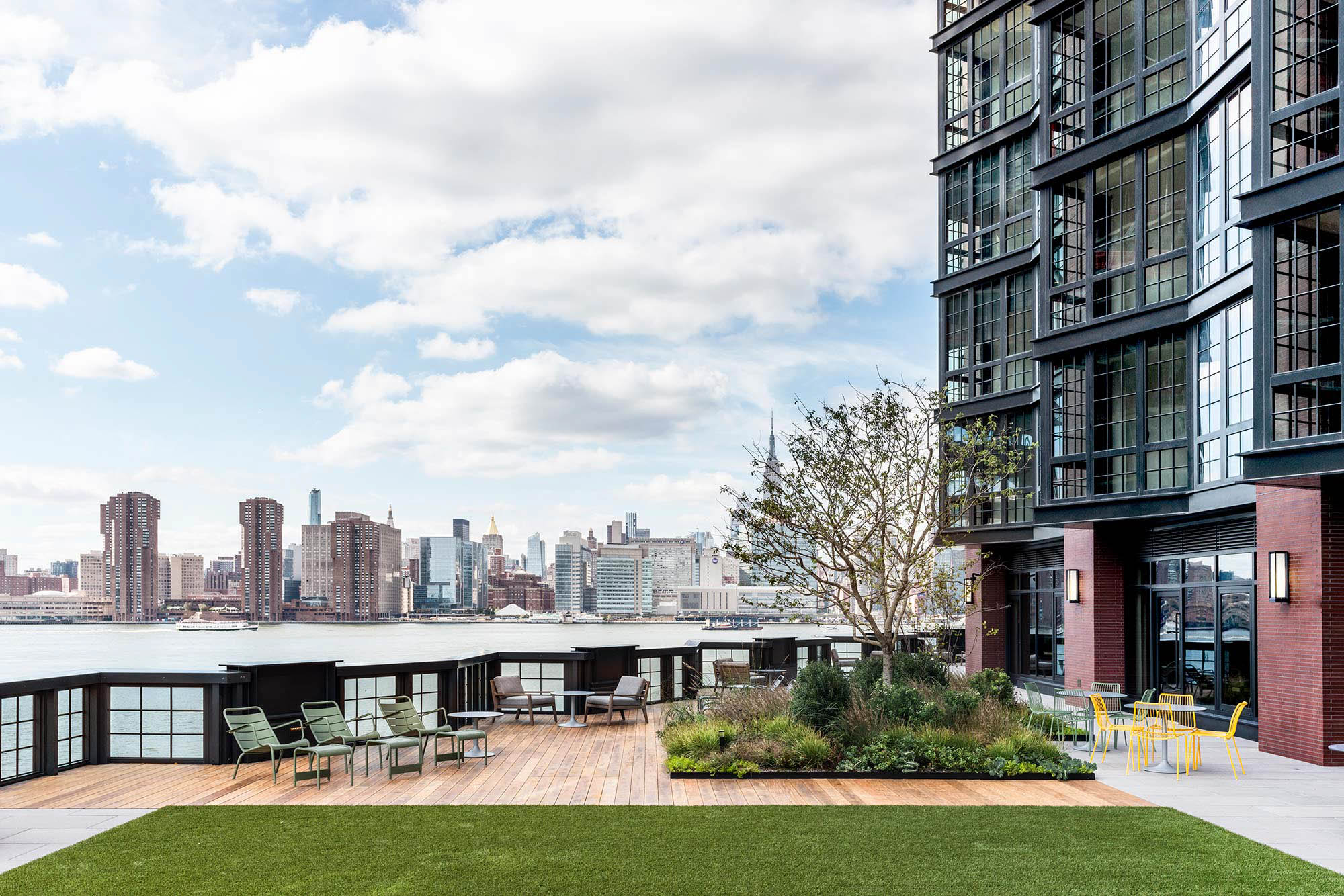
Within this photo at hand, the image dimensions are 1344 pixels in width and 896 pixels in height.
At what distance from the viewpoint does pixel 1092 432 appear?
16.9m

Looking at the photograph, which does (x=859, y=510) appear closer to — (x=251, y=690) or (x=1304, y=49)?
(x=1304, y=49)

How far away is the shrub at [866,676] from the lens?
13.0 meters

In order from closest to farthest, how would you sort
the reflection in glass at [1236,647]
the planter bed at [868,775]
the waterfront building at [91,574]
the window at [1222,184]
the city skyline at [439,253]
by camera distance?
the planter bed at [868,775] → the window at [1222,184] → the reflection in glass at [1236,647] → the city skyline at [439,253] → the waterfront building at [91,574]

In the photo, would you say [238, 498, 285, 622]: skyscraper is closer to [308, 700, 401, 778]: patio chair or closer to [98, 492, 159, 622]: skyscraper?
[98, 492, 159, 622]: skyscraper

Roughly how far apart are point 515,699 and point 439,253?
38659mm

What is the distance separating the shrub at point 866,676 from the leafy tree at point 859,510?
0.39 meters

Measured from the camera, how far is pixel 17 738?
1074cm

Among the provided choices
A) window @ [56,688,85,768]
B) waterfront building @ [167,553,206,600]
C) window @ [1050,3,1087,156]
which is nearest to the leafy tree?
window @ [1050,3,1087,156]

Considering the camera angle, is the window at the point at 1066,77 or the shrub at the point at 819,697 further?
the window at the point at 1066,77

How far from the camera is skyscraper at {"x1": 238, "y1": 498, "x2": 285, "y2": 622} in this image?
4941 inches

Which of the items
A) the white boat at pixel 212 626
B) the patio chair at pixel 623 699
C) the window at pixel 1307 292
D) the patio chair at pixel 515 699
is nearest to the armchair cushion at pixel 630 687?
the patio chair at pixel 623 699

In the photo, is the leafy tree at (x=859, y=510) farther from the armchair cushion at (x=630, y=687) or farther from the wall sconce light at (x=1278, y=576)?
the wall sconce light at (x=1278, y=576)

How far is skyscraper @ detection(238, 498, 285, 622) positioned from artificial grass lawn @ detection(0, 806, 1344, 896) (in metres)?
127

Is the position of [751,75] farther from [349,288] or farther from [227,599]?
[227,599]
